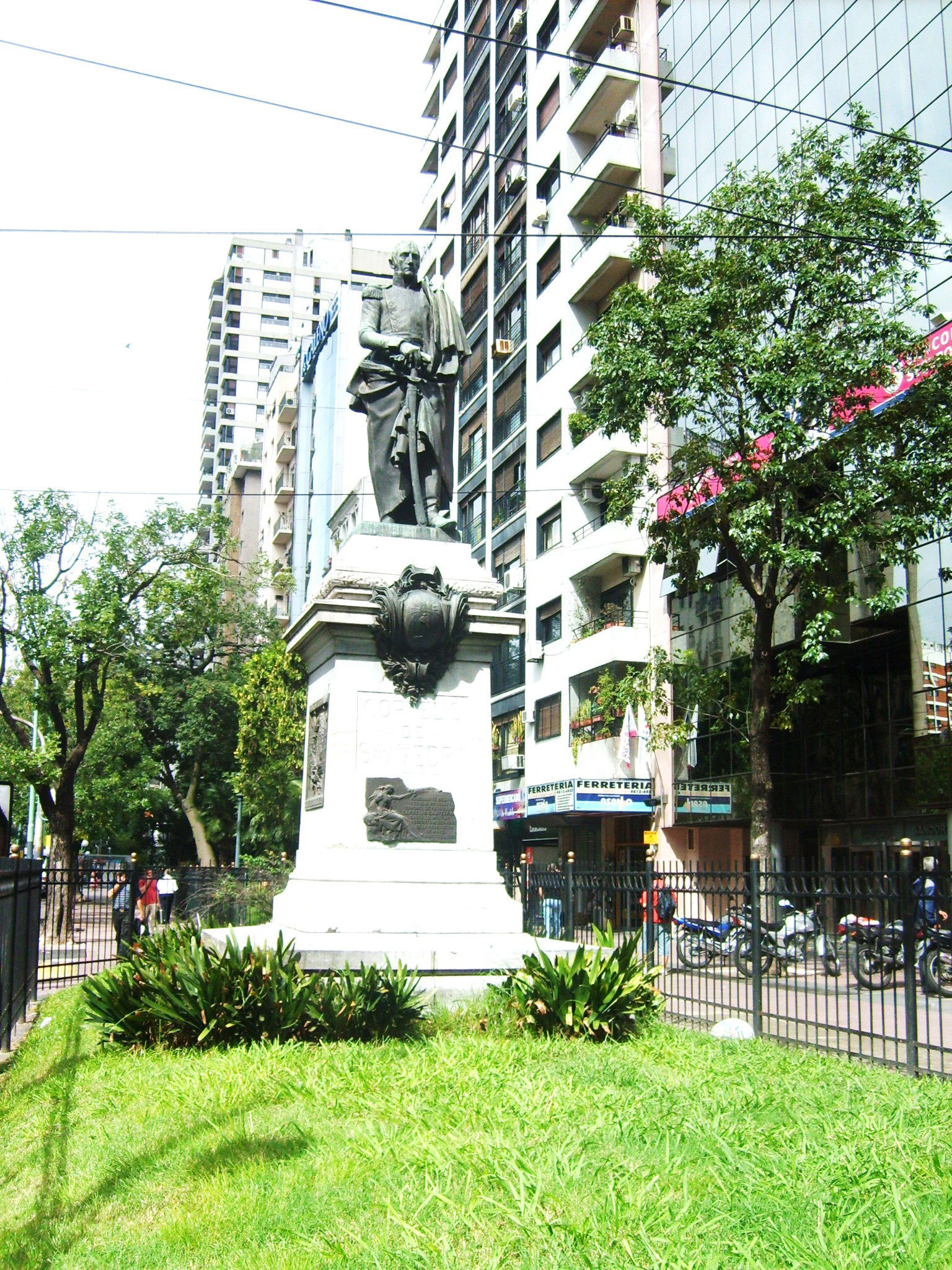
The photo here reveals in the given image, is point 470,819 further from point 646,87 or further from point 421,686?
point 646,87

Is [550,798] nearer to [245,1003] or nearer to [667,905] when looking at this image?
[667,905]

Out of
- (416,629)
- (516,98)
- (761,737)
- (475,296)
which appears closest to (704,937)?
(761,737)

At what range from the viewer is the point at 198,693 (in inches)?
1662

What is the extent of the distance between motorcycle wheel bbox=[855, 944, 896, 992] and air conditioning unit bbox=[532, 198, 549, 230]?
111ft

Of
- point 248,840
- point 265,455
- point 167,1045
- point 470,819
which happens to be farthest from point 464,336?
point 265,455

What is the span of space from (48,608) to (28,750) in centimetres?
393

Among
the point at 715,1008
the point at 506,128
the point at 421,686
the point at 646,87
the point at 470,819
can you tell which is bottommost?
the point at 715,1008

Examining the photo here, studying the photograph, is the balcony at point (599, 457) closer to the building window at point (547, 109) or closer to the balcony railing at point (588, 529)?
the balcony railing at point (588, 529)

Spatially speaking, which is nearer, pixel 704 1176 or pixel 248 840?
pixel 704 1176

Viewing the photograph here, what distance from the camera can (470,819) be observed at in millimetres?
10227

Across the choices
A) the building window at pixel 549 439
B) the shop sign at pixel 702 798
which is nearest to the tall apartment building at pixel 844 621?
the shop sign at pixel 702 798

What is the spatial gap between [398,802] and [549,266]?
3594 centimetres

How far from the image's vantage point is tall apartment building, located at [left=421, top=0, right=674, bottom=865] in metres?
36.0

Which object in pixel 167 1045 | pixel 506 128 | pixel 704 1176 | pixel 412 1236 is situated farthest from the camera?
pixel 506 128
